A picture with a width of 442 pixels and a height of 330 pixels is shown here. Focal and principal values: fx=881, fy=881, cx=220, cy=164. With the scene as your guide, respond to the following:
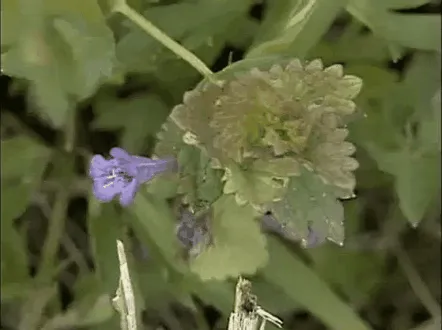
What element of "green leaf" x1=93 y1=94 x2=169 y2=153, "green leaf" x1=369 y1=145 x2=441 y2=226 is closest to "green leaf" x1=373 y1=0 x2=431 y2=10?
"green leaf" x1=369 y1=145 x2=441 y2=226

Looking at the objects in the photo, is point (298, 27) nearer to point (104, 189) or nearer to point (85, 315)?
point (104, 189)

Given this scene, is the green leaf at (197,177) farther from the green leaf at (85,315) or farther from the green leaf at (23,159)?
the green leaf at (23,159)

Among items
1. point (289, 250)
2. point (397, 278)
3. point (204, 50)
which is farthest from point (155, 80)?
point (397, 278)

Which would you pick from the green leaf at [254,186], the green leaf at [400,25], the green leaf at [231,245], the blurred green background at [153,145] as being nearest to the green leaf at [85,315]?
the blurred green background at [153,145]

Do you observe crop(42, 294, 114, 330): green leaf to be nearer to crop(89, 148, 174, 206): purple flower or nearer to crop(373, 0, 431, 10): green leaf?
crop(89, 148, 174, 206): purple flower

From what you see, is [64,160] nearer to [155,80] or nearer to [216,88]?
[155,80]

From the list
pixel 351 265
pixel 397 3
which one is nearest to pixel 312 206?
pixel 397 3
